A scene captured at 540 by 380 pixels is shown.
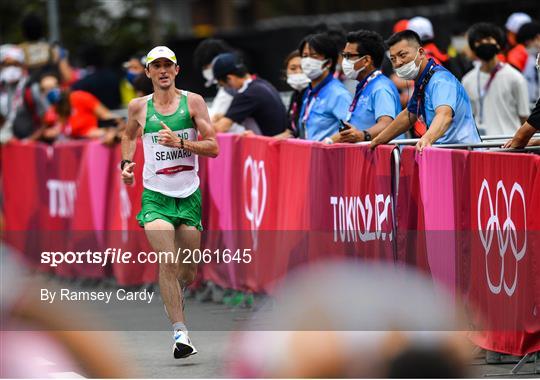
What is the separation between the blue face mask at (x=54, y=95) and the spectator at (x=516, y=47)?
5.65m

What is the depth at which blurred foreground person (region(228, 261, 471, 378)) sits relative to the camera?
3400 mm

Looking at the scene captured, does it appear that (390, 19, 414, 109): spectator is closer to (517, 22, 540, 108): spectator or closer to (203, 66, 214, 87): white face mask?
(517, 22, 540, 108): spectator

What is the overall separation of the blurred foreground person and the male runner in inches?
265

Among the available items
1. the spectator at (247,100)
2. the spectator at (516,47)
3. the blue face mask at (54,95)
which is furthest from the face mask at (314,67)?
the blue face mask at (54,95)

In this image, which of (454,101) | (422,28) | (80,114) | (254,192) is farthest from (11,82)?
(454,101)

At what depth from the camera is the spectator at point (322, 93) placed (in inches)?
475

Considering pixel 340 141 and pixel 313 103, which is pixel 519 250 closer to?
pixel 340 141

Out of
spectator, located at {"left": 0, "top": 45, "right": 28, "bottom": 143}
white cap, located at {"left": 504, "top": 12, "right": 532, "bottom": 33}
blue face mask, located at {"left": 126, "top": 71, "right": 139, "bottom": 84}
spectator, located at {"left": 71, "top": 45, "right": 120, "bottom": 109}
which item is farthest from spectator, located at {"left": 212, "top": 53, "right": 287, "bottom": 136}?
spectator, located at {"left": 0, "top": 45, "right": 28, "bottom": 143}

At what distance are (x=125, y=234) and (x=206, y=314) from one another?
3.39m

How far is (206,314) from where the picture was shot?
12.8 metres

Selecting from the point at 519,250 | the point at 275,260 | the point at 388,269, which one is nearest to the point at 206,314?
the point at 275,260

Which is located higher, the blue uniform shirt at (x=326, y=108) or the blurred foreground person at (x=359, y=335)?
the blue uniform shirt at (x=326, y=108)

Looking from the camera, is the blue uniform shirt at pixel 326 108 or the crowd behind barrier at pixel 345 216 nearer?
the crowd behind barrier at pixel 345 216

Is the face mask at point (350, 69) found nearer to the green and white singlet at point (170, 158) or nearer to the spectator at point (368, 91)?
the spectator at point (368, 91)
